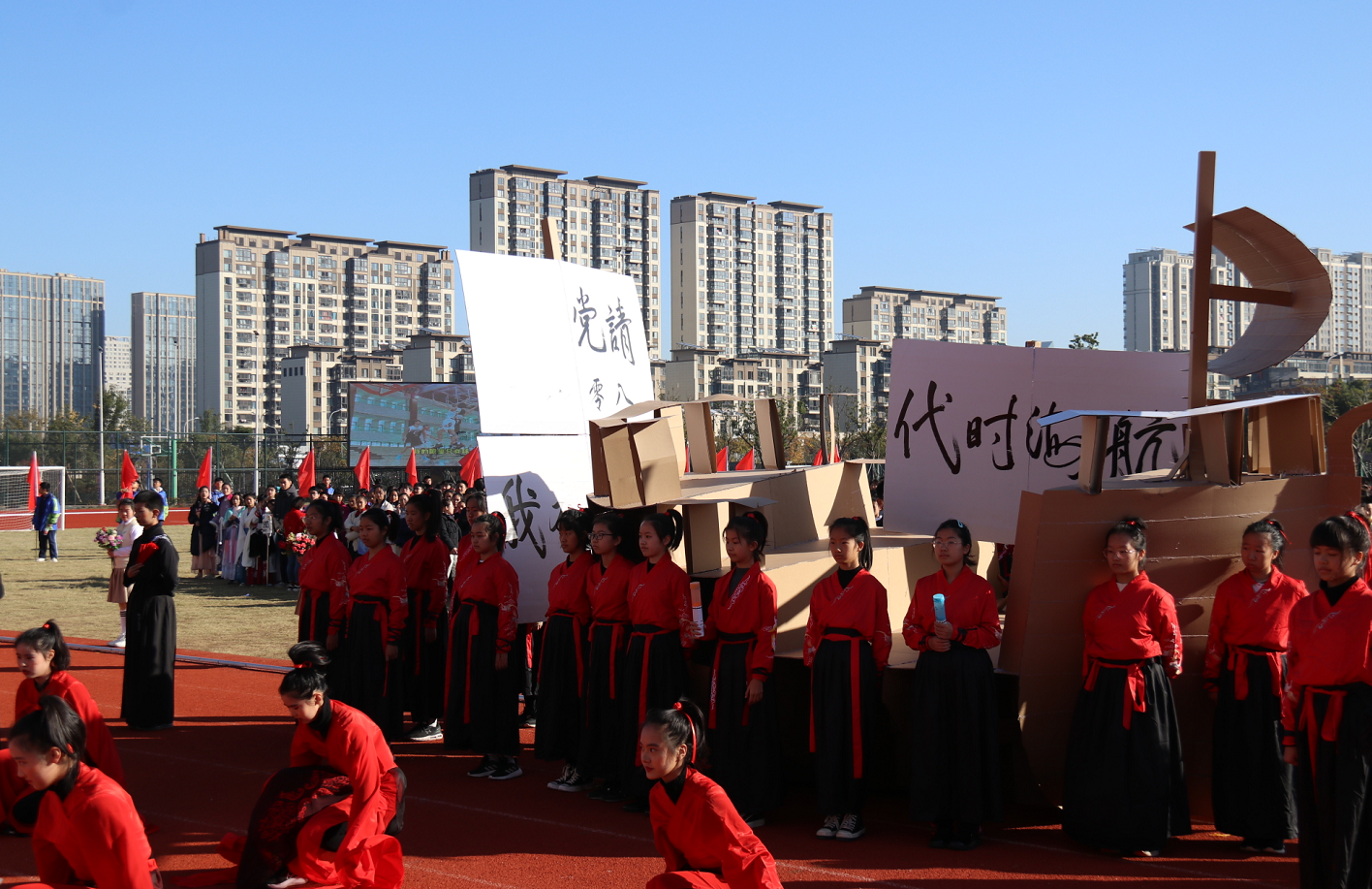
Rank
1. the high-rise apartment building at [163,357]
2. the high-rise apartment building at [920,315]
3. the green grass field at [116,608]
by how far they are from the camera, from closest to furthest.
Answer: the green grass field at [116,608] → the high-rise apartment building at [920,315] → the high-rise apartment building at [163,357]

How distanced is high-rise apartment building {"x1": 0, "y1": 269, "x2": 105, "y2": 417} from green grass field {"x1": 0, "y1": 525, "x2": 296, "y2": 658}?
11066 cm

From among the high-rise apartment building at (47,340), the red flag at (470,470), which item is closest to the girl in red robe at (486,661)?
the red flag at (470,470)

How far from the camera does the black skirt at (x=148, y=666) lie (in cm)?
782

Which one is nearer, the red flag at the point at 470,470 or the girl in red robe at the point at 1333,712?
the girl in red robe at the point at 1333,712

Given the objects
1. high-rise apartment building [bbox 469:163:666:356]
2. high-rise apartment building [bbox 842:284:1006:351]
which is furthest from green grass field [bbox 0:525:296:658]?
high-rise apartment building [bbox 842:284:1006:351]

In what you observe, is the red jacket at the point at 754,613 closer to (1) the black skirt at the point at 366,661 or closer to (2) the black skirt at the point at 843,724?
(2) the black skirt at the point at 843,724

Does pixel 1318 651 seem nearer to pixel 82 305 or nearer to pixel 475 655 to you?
pixel 475 655

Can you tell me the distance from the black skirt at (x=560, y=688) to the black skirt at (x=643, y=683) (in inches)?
21.4

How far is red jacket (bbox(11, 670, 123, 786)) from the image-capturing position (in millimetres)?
5035

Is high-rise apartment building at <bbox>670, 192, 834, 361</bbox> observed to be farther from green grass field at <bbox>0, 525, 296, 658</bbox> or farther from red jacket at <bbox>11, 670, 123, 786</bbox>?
red jacket at <bbox>11, 670, 123, 786</bbox>

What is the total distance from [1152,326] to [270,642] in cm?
8380

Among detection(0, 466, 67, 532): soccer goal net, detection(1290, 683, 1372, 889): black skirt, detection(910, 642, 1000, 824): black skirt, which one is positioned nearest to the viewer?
detection(1290, 683, 1372, 889): black skirt

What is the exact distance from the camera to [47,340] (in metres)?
123

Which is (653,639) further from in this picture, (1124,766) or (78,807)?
(78,807)
